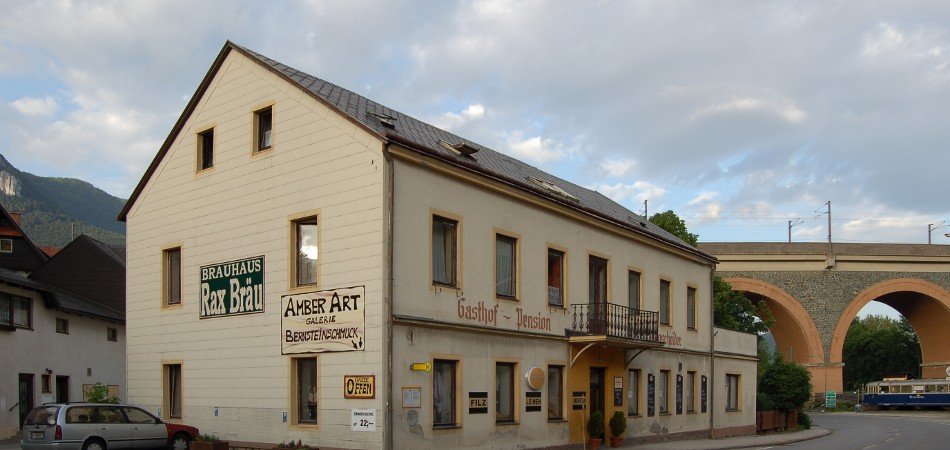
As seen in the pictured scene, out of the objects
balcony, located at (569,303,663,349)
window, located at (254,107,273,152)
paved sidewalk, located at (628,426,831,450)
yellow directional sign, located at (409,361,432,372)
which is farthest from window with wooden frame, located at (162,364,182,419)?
paved sidewalk, located at (628,426,831,450)

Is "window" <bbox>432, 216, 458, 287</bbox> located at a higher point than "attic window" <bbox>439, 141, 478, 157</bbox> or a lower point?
lower

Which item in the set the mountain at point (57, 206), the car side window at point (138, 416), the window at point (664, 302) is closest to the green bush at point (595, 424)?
the window at point (664, 302)

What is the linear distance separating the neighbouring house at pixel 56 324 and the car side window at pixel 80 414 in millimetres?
11651

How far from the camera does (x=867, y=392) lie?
67438 mm

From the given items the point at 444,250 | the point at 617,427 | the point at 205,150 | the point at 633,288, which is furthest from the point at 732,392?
the point at 205,150

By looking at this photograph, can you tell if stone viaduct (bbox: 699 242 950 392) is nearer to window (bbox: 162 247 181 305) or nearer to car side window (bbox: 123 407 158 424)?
window (bbox: 162 247 181 305)

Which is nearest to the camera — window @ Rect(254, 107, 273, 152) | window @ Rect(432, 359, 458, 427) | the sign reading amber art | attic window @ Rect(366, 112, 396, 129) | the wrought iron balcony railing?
the sign reading amber art

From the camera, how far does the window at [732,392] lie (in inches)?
1352

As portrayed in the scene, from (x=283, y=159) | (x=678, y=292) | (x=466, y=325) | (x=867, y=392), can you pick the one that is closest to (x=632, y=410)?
(x=678, y=292)

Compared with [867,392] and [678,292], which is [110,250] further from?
[867,392]

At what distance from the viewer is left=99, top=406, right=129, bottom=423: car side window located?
20141 millimetres

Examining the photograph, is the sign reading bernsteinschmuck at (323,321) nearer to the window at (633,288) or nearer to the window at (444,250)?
the window at (444,250)

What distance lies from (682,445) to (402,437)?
12.3 m

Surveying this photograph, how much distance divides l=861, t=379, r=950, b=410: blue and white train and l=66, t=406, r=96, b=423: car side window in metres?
58.9
